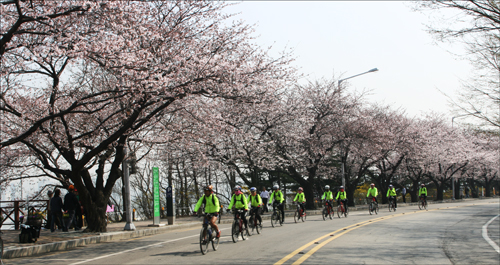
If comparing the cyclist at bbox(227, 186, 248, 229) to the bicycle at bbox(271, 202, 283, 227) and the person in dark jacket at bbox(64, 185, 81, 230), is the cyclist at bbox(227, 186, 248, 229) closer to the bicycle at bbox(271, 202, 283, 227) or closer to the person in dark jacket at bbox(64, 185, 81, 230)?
the bicycle at bbox(271, 202, 283, 227)

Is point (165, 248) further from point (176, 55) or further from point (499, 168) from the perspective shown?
point (499, 168)

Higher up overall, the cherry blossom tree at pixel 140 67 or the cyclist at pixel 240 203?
the cherry blossom tree at pixel 140 67

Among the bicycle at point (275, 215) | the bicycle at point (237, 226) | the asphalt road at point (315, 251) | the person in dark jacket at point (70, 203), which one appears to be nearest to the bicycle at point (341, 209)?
the bicycle at point (275, 215)

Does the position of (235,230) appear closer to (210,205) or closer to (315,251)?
(210,205)

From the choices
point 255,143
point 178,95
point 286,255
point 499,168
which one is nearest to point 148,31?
point 178,95

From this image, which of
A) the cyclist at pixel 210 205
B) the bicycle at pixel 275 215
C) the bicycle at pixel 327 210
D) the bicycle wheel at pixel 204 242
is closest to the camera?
the bicycle wheel at pixel 204 242

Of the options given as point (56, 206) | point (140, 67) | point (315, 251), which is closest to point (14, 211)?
point (56, 206)

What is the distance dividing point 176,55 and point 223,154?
46.4 ft

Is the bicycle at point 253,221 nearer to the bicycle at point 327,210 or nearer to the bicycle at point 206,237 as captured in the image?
the bicycle at point 206,237

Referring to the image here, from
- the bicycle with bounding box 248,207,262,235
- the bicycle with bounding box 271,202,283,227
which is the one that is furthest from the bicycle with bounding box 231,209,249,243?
the bicycle with bounding box 271,202,283,227

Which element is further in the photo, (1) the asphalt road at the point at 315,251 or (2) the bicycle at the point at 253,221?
(2) the bicycle at the point at 253,221

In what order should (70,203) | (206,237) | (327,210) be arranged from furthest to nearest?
(327,210) < (70,203) < (206,237)

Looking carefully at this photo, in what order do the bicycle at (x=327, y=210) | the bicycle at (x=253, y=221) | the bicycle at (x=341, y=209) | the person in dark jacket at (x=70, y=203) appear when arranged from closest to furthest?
the bicycle at (x=253, y=221) < the person in dark jacket at (x=70, y=203) < the bicycle at (x=327, y=210) < the bicycle at (x=341, y=209)

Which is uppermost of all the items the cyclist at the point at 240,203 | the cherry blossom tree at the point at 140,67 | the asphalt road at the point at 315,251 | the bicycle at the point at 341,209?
the cherry blossom tree at the point at 140,67
